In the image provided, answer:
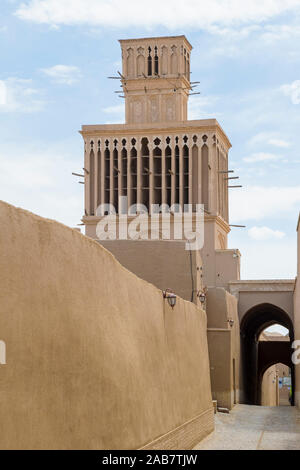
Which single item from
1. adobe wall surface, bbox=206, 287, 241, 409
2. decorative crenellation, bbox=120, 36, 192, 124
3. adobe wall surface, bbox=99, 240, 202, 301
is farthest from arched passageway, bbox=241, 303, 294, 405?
decorative crenellation, bbox=120, 36, 192, 124

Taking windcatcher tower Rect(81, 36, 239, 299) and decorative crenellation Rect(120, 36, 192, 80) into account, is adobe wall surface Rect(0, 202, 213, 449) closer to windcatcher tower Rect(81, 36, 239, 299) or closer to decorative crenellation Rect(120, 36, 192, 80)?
windcatcher tower Rect(81, 36, 239, 299)

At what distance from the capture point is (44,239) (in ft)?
26.2

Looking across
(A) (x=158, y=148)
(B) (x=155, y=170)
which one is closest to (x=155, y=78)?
(A) (x=158, y=148)

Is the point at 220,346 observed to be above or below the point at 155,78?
below

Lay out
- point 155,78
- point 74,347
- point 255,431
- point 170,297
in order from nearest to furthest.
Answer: point 74,347 → point 170,297 → point 255,431 → point 155,78

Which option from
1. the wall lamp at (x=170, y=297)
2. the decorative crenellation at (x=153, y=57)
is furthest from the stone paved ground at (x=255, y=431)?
the decorative crenellation at (x=153, y=57)

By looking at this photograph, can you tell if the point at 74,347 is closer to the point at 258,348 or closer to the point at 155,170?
the point at 258,348

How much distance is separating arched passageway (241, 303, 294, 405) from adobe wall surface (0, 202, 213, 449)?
2102cm

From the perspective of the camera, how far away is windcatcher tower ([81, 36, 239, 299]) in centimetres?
4284

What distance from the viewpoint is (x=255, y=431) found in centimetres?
1856

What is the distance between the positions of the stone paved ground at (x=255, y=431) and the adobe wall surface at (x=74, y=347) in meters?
3.19

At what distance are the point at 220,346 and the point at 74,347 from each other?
17145mm
